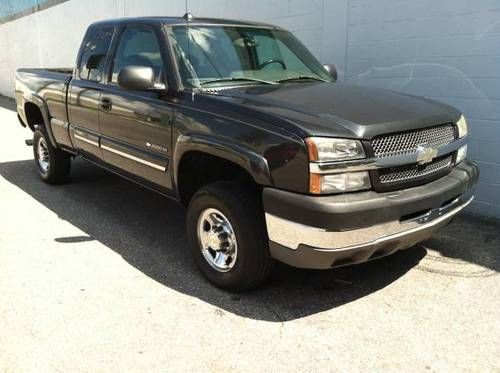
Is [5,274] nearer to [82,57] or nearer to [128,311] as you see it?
[128,311]

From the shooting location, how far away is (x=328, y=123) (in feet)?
10.5

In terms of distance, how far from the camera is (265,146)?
323 cm

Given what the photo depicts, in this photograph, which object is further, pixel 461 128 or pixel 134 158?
pixel 134 158

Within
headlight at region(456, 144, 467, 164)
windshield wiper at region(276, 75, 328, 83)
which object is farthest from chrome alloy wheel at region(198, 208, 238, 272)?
headlight at region(456, 144, 467, 164)

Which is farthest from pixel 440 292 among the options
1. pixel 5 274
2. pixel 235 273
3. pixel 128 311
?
pixel 5 274

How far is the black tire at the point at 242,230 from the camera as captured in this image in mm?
3441

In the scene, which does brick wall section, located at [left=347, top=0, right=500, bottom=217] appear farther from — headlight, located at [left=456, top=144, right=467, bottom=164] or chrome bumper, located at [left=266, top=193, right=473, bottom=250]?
chrome bumper, located at [left=266, top=193, right=473, bottom=250]

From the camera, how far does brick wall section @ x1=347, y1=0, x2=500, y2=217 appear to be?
5.18 meters

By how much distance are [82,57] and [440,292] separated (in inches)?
166

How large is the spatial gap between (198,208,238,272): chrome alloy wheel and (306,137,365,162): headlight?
2.90 feet

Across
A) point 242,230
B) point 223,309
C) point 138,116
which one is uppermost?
point 138,116

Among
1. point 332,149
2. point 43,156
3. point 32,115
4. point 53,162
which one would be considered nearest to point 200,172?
point 332,149

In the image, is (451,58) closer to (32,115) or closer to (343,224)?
(343,224)

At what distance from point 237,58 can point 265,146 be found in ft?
4.33
